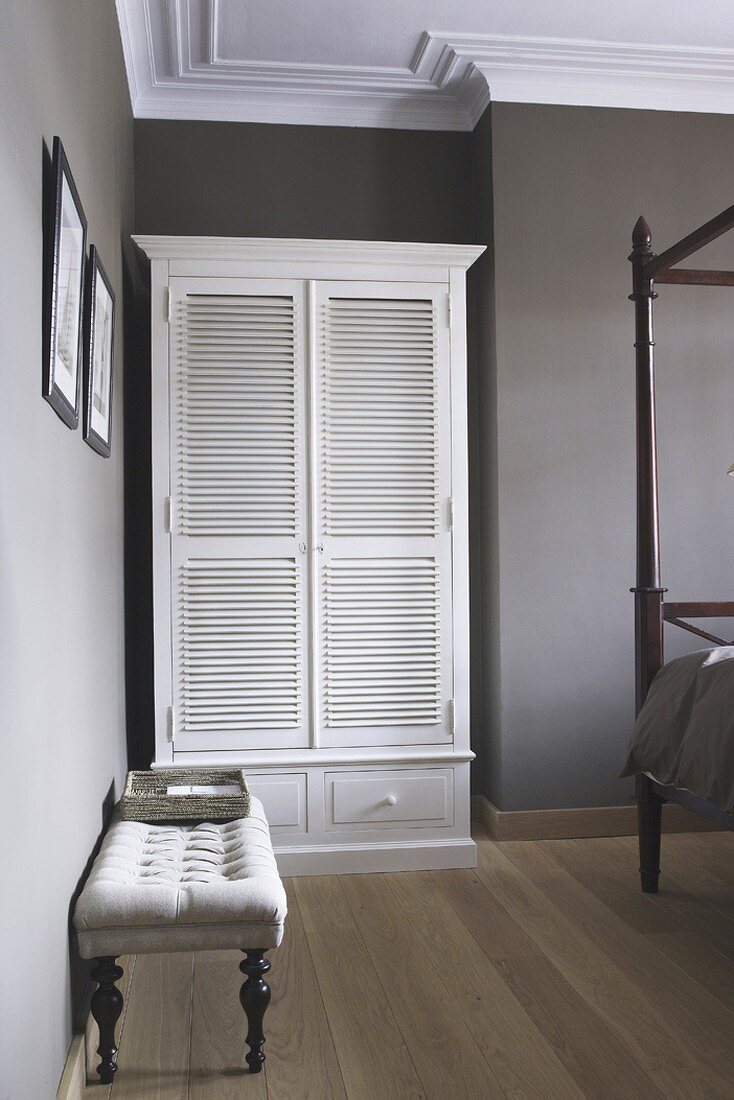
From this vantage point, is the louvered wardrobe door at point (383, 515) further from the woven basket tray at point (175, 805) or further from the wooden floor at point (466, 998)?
the woven basket tray at point (175, 805)

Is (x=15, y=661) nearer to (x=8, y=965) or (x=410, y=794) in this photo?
(x=8, y=965)

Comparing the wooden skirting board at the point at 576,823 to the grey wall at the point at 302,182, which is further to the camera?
the grey wall at the point at 302,182

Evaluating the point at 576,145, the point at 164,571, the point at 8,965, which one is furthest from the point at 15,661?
the point at 576,145

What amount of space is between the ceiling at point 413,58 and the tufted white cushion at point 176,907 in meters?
2.56

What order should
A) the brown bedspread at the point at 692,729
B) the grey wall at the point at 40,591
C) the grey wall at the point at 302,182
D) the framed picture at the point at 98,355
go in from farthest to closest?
1. the grey wall at the point at 302,182
2. the brown bedspread at the point at 692,729
3. the framed picture at the point at 98,355
4. the grey wall at the point at 40,591

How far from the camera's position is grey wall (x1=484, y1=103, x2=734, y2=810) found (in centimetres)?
353

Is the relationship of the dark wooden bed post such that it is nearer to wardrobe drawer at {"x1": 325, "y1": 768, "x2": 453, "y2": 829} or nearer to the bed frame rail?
the bed frame rail

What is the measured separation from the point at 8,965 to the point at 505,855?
7.61 ft

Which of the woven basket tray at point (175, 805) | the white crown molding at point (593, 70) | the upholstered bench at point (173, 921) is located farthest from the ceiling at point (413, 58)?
the upholstered bench at point (173, 921)

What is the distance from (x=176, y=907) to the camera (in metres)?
1.89

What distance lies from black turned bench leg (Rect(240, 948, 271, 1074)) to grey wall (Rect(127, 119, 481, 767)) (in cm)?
169

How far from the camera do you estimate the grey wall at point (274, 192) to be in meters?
3.61

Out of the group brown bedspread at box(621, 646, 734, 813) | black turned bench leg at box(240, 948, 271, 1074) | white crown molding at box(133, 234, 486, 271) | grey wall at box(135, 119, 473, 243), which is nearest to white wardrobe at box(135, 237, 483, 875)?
white crown molding at box(133, 234, 486, 271)

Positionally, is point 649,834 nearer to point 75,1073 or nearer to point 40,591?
point 75,1073
